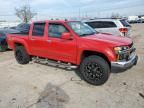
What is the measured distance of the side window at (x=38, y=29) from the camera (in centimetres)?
671

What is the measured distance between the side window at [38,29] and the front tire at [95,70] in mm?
2082

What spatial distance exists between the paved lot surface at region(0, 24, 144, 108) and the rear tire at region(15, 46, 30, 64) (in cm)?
93

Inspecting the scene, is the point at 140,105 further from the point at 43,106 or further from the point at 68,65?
the point at 68,65

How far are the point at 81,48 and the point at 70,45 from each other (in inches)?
16.4

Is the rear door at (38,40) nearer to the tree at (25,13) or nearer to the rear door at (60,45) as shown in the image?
the rear door at (60,45)

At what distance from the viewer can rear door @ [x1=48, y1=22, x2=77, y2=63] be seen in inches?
226

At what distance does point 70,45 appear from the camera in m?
5.73

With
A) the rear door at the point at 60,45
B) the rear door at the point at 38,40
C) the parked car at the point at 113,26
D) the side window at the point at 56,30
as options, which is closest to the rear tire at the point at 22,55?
the rear door at the point at 38,40

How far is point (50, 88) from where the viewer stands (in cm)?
529

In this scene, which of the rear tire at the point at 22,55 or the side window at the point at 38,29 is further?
the rear tire at the point at 22,55

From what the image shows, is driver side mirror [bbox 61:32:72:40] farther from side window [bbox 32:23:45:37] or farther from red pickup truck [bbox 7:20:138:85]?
side window [bbox 32:23:45:37]

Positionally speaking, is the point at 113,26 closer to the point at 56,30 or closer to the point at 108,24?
the point at 108,24

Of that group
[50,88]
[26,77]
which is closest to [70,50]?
[50,88]

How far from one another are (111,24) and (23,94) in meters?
7.64
